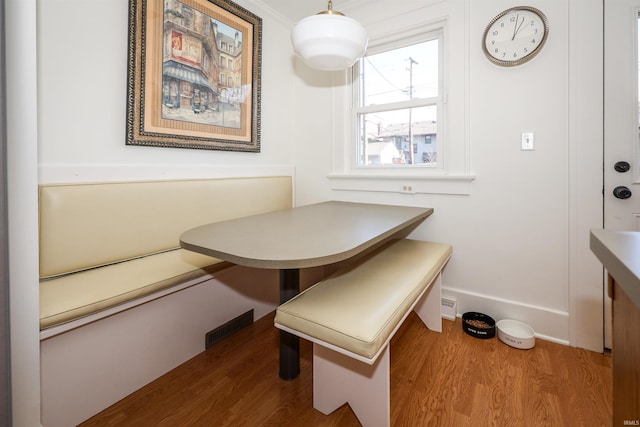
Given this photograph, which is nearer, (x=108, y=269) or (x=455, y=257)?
(x=108, y=269)

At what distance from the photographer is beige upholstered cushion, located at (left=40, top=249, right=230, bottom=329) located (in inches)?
46.2

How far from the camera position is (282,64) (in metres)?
2.77

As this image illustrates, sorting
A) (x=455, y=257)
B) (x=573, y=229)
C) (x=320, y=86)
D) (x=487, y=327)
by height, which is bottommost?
(x=487, y=327)

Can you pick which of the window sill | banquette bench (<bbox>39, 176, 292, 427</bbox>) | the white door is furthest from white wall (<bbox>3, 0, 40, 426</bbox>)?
the white door

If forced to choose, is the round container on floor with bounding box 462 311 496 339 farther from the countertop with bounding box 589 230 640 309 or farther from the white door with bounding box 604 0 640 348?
the countertop with bounding box 589 230 640 309

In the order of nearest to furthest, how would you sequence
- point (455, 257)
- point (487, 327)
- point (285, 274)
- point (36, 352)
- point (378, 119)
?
point (36, 352), point (285, 274), point (487, 327), point (455, 257), point (378, 119)

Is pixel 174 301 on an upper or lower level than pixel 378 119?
lower

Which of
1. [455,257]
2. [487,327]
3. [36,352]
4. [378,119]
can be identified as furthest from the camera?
[378,119]

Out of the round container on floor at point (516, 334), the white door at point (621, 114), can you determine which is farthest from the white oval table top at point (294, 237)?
the white door at point (621, 114)

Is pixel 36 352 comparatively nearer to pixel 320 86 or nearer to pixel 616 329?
pixel 616 329

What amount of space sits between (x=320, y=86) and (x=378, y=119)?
2.05 ft

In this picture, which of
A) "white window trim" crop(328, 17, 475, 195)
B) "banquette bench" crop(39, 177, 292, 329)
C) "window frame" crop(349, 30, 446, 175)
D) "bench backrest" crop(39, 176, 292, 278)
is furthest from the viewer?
"window frame" crop(349, 30, 446, 175)

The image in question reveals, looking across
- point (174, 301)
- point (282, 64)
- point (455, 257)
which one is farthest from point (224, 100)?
point (455, 257)

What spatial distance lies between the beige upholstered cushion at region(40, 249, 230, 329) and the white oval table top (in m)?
0.31
